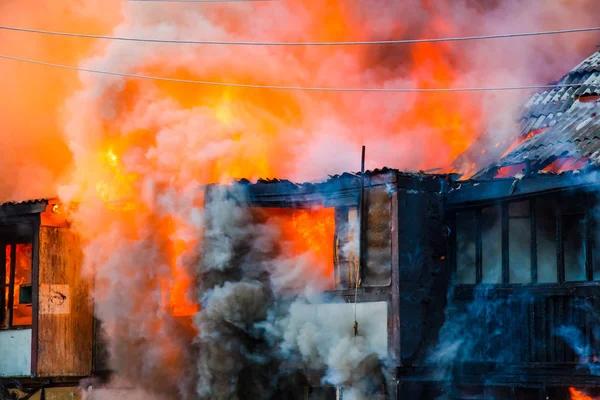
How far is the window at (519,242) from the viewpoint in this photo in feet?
52.4

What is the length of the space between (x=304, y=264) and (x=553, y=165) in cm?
519

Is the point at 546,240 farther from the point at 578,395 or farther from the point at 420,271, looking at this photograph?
the point at 578,395

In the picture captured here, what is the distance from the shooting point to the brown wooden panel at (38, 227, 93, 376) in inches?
819

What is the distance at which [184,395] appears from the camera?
1911 centimetres

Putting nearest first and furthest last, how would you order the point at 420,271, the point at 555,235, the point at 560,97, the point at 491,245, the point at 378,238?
1. the point at 555,235
2. the point at 420,271
3. the point at 491,245
4. the point at 378,238
5. the point at 560,97

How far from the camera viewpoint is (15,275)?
2284 cm

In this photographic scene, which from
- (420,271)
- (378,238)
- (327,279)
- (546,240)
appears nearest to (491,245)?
(546,240)

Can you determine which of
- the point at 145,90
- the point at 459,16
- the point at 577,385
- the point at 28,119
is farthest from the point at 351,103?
the point at 28,119

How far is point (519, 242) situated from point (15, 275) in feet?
42.7

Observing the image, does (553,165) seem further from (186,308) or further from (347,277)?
(186,308)

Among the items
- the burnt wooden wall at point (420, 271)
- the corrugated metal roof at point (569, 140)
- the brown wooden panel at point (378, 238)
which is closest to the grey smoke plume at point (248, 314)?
the brown wooden panel at point (378, 238)

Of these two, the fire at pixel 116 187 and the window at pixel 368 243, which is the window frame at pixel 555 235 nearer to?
the window at pixel 368 243

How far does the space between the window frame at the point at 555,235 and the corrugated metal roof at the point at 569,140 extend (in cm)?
100

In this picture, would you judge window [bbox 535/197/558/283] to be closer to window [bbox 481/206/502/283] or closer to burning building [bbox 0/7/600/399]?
burning building [bbox 0/7/600/399]
